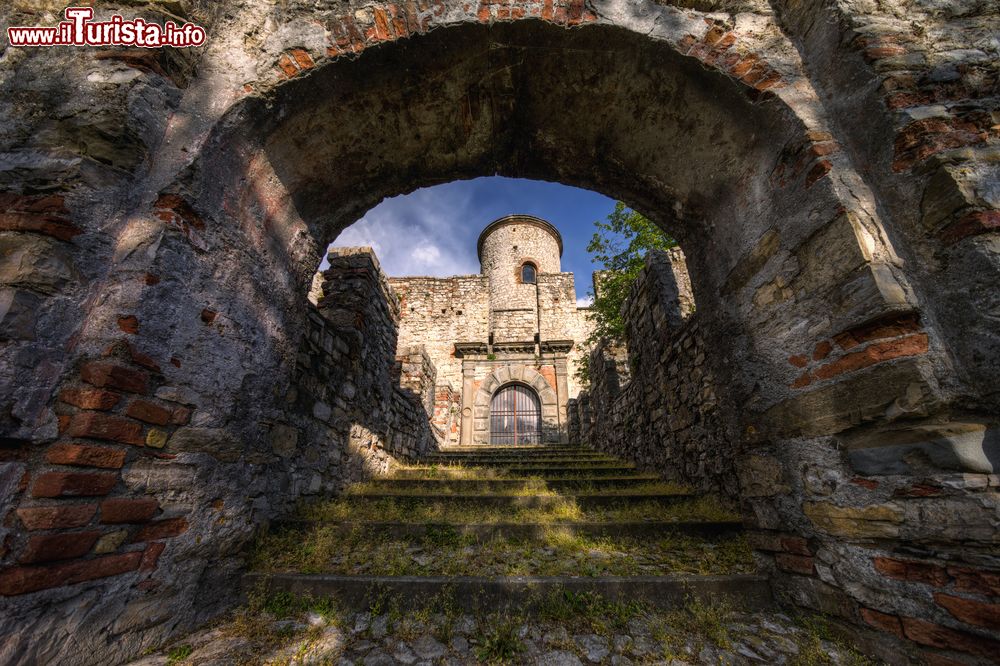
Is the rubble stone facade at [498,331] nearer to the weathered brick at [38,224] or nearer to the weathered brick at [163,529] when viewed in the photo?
the weathered brick at [163,529]

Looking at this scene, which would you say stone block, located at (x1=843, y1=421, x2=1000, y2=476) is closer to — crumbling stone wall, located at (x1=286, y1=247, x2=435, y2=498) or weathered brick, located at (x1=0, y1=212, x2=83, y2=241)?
crumbling stone wall, located at (x1=286, y1=247, x2=435, y2=498)

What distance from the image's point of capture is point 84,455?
1531 millimetres

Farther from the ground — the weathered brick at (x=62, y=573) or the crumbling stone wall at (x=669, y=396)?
the crumbling stone wall at (x=669, y=396)

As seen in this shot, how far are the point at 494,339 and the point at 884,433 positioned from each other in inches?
415

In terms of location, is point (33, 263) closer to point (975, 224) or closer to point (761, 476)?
point (761, 476)

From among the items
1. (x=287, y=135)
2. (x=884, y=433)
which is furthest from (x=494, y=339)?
(x=884, y=433)

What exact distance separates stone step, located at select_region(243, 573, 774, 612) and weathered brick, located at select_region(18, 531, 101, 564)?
891mm

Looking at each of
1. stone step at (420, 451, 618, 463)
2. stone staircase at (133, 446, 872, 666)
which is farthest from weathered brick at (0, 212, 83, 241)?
stone step at (420, 451, 618, 463)

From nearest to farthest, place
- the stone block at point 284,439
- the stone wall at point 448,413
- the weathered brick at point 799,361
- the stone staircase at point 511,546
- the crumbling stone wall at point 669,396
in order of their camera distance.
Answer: the weathered brick at point 799,361, the stone staircase at point 511,546, the stone block at point 284,439, the crumbling stone wall at point 669,396, the stone wall at point 448,413

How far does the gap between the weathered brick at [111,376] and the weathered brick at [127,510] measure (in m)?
0.47

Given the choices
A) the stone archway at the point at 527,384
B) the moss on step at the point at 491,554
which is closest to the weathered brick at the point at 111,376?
the moss on step at the point at 491,554

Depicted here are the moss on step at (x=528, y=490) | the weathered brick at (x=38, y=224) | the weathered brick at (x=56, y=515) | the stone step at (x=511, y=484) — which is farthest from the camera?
the stone step at (x=511, y=484)

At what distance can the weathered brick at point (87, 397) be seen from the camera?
5.12ft

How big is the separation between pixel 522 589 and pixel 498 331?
1017cm
